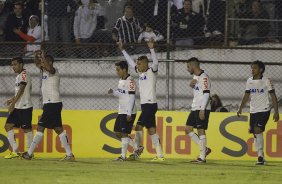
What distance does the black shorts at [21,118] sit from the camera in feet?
61.5

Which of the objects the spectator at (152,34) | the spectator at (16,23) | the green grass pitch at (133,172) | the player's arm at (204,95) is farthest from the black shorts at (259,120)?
the spectator at (16,23)

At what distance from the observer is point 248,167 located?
1723 centimetres

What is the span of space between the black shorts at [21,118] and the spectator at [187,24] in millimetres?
4822

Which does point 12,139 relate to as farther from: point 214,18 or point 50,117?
point 214,18

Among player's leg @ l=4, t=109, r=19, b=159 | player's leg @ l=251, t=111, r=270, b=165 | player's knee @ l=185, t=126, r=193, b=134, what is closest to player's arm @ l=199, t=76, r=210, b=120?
player's knee @ l=185, t=126, r=193, b=134

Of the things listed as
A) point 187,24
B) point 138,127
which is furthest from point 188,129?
point 187,24

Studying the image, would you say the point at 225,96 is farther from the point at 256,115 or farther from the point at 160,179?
the point at 160,179

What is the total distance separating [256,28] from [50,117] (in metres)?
6.55

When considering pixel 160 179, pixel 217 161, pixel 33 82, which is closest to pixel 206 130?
pixel 217 161

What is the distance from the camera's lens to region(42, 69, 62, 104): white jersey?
18.3 meters

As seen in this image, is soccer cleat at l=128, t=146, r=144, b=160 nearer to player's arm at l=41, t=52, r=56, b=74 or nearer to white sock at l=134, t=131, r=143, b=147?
white sock at l=134, t=131, r=143, b=147

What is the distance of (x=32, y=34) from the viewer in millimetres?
21547

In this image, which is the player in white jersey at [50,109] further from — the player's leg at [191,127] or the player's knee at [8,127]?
the player's leg at [191,127]

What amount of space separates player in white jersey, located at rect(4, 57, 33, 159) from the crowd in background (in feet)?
9.19
